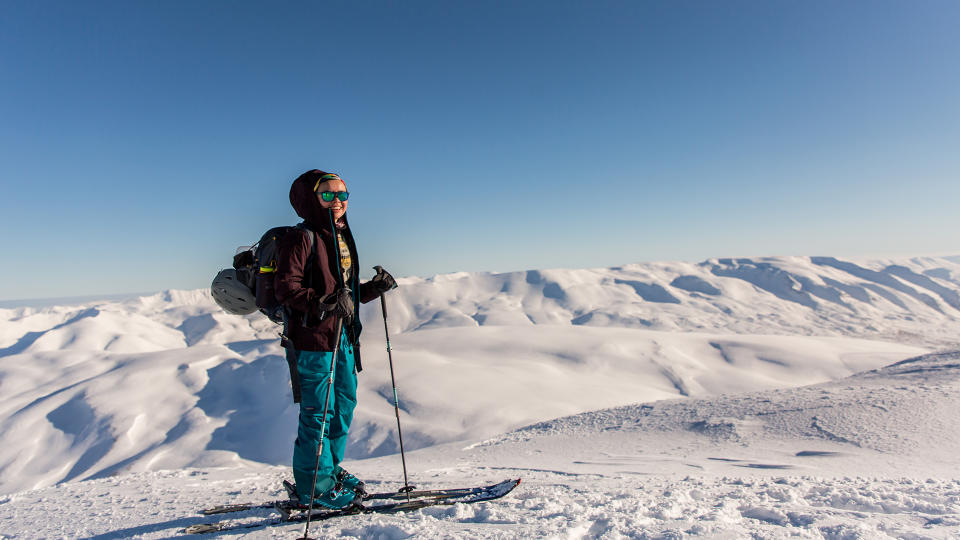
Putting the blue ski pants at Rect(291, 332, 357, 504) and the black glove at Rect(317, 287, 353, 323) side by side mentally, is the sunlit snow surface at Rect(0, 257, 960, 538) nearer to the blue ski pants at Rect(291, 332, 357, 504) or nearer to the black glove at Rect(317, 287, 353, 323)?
the blue ski pants at Rect(291, 332, 357, 504)

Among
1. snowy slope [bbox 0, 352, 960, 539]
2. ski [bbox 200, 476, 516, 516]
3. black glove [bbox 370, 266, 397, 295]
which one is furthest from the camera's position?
black glove [bbox 370, 266, 397, 295]

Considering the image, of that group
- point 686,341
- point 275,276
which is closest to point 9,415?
point 275,276

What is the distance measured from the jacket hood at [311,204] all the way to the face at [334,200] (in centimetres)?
4

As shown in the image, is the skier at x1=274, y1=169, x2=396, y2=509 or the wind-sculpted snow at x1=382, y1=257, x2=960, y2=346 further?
the wind-sculpted snow at x1=382, y1=257, x2=960, y2=346

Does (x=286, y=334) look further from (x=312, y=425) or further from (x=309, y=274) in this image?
(x=312, y=425)

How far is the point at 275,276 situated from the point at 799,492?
13.9ft

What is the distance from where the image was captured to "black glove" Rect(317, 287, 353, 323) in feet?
11.3

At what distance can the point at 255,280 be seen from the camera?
12.1 ft

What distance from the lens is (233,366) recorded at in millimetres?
45562

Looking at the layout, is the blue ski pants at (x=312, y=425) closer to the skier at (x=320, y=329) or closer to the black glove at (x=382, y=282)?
the skier at (x=320, y=329)

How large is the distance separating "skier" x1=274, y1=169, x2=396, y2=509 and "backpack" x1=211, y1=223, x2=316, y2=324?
0.35 ft

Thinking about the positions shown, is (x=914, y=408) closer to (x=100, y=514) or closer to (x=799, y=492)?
(x=799, y=492)

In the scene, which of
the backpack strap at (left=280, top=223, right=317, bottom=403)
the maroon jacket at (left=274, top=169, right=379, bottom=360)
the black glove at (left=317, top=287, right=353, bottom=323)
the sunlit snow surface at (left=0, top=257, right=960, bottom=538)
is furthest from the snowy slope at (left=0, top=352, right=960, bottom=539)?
the black glove at (left=317, top=287, right=353, bottom=323)

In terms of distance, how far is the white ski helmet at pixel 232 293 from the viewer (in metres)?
3.78
